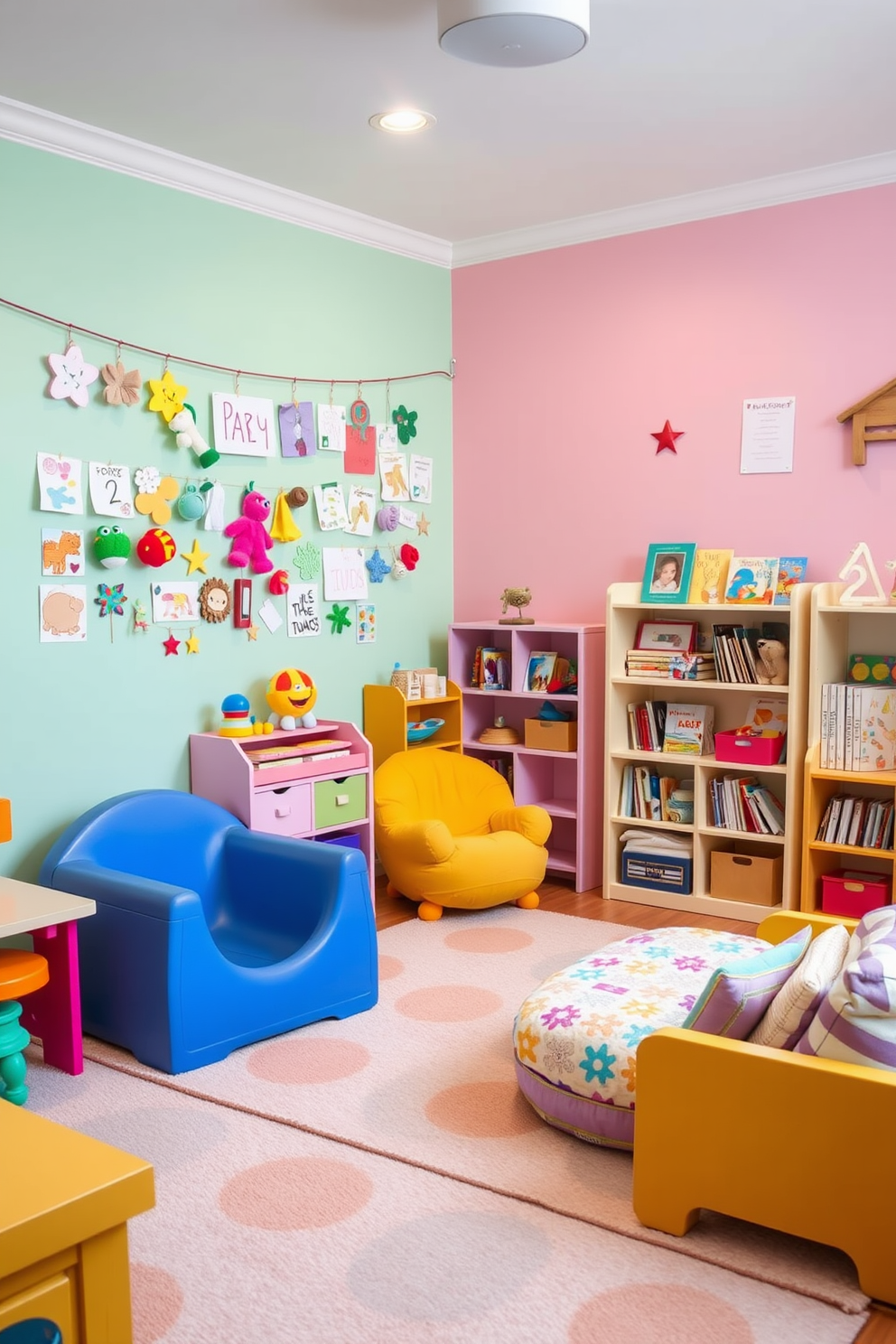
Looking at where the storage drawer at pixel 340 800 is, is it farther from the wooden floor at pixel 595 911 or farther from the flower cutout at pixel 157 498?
the flower cutout at pixel 157 498

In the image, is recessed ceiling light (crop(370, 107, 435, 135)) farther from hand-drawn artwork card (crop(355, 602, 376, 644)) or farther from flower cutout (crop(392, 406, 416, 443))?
hand-drawn artwork card (crop(355, 602, 376, 644))

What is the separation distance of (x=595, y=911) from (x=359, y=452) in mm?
2079

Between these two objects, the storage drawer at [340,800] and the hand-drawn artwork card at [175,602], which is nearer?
the hand-drawn artwork card at [175,602]

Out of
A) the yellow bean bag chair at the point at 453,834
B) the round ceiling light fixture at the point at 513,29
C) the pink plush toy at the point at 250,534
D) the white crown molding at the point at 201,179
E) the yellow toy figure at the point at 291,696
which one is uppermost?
the white crown molding at the point at 201,179

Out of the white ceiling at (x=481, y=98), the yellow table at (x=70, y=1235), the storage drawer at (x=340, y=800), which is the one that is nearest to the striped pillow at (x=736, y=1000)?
the yellow table at (x=70, y=1235)

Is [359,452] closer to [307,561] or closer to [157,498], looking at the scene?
[307,561]

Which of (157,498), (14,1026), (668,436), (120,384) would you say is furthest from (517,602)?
(14,1026)

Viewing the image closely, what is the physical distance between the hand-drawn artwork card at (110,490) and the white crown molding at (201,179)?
3.21ft

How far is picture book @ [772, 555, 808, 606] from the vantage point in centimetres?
425

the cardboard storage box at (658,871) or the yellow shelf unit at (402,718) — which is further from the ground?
the yellow shelf unit at (402,718)

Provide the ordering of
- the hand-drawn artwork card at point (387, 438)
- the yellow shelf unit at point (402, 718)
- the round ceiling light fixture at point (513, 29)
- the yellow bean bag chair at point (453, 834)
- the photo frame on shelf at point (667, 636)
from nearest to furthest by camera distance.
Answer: the round ceiling light fixture at point (513, 29), the yellow bean bag chair at point (453, 834), the photo frame on shelf at point (667, 636), the yellow shelf unit at point (402, 718), the hand-drawn artwork card at point (387, 438)

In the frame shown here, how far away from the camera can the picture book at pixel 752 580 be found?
4312mm

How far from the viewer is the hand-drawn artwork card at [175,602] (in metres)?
3.96

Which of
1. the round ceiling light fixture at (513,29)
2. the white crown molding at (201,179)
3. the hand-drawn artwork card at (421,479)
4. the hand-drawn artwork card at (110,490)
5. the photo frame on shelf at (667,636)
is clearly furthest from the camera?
the hand-drawn artwork card at (421,479)
